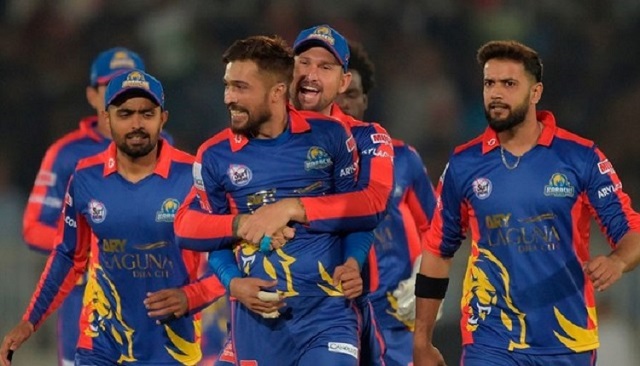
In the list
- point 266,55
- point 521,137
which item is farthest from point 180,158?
point 521,137

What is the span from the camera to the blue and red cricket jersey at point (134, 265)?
6.95m

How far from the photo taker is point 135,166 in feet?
23.2

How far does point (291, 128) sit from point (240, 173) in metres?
0.28

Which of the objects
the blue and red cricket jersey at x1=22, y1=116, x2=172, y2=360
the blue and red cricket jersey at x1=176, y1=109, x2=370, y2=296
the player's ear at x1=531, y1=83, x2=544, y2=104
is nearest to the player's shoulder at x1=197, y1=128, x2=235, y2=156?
the blue and red cricket jersey at x1=176, y1=109, x2=370, y2=296

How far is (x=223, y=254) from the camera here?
637cm

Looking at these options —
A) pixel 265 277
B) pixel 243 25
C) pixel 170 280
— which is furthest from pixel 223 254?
pixel 243 25

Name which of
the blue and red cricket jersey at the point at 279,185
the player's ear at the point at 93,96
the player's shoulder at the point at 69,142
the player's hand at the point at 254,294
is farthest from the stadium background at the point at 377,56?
the player's hand at the point at 254,294

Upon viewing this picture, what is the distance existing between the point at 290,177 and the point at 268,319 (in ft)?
1.85

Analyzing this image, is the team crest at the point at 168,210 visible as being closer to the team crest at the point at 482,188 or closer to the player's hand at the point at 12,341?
the player's hand at the point at 12,341

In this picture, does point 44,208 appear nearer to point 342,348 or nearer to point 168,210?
point 168,210

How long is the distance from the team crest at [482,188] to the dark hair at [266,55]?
3.04ft

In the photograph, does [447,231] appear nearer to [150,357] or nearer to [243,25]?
[150,357]

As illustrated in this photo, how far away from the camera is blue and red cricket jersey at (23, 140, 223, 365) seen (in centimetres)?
695

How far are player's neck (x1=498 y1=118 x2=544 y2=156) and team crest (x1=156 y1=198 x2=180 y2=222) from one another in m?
1.45
